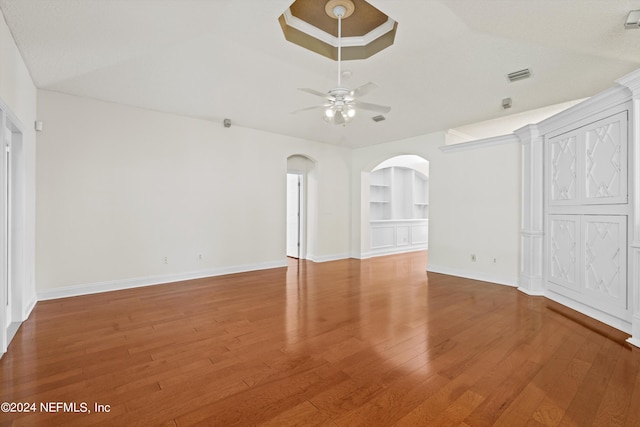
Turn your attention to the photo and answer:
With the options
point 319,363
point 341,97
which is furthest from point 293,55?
point 319,363

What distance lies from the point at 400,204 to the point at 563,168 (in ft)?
21.0

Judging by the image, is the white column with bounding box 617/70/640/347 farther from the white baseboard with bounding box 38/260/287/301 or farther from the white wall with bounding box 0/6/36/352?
the white wall with bounding box 0/6/36/352

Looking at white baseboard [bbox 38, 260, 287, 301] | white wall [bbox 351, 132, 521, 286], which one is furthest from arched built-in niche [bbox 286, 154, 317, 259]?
white wall [bbox 351, 132, 521, 286]

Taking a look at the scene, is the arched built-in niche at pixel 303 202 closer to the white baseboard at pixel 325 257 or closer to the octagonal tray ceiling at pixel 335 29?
the white baseboard at pixel 325 257

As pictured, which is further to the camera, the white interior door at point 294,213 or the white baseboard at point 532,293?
the white interior door at point 294,213

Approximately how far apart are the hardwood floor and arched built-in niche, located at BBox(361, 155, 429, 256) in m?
4.82

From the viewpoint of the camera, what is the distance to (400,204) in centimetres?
1056

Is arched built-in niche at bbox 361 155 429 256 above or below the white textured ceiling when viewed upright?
below

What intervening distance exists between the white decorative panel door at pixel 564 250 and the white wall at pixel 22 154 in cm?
642

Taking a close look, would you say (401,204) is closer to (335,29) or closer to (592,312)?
(592,312)

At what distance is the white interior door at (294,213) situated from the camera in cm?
807

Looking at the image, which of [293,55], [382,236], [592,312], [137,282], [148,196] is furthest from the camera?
[382,236]

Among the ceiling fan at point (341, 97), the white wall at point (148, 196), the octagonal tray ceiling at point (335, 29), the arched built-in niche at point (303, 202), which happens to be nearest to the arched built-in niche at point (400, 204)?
the arched built-in niche at point (303, 202)

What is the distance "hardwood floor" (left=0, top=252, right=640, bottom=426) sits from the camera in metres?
1.95
